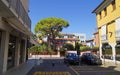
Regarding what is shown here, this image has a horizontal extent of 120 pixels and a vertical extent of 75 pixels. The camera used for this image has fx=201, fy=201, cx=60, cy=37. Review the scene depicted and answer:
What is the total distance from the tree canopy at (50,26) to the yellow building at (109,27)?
81.5ft

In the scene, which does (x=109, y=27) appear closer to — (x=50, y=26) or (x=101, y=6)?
(x=101, y=6)

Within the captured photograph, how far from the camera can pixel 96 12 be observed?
36188 millimetres

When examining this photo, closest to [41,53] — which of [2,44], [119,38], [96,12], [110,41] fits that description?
[96,12]

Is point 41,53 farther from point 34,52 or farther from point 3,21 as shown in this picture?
point 3,21

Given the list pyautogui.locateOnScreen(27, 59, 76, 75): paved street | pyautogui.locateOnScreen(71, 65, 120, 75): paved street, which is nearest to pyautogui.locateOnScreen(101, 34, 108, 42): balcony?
pyautogui.locateOnScreen(27, 59, 76, 75): paved street

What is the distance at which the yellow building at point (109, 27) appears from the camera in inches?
1058

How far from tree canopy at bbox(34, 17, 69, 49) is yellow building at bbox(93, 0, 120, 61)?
2485cm

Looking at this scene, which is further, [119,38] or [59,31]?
[59,31]

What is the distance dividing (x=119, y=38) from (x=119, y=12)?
11.1 feet

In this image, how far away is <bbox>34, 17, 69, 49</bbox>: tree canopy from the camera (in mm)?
58781

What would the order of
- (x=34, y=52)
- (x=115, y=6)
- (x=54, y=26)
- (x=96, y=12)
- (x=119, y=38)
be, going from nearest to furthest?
(x=119, y=38) → (x=115, y=6) → (x=96, y=12) → (x=34, y=52) → (x=54, y=26)

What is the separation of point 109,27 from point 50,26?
100 ft

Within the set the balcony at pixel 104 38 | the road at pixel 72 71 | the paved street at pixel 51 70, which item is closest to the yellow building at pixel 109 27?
the balcony at pixel 104 38

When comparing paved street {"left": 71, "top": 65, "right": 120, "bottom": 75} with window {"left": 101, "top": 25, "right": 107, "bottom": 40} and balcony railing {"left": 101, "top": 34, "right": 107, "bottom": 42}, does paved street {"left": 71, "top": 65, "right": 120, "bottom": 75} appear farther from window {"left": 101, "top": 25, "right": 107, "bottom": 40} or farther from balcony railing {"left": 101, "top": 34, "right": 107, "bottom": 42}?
window {"left": 101, "top": 25, "right": 107, "bottom": 40}
